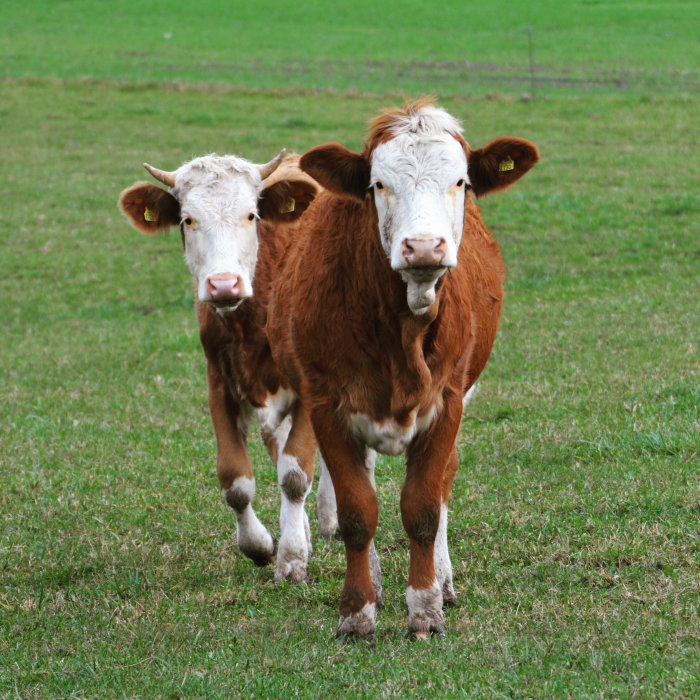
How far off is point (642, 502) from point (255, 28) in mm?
46822

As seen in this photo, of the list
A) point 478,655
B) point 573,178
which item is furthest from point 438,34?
point 478,655

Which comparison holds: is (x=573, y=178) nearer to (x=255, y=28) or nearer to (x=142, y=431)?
(x=142, y=431)

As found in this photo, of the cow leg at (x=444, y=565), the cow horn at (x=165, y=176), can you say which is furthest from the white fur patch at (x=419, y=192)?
the cow horn at (x=165, y=176)

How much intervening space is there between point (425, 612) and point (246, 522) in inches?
60.4

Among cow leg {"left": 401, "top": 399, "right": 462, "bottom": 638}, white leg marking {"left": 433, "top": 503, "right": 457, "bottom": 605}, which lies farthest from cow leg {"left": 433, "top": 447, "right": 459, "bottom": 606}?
cow leg {"left": 401, "top": 399, "right": 462, "bottom": 638}

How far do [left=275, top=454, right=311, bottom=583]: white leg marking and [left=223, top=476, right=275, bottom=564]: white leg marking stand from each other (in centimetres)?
13

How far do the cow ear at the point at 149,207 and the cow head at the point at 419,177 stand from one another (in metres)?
1.54

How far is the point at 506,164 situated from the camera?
509cm

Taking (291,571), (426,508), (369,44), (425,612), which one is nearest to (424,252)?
(426,508)

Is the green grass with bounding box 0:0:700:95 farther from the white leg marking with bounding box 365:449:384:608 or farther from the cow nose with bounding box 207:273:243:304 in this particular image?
the white leg marking with bounding box 365:449:384:608

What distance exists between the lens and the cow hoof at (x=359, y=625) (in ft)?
16.1

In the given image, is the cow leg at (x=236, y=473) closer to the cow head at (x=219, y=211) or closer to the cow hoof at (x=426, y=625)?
the cow head at (x=219, y=211)

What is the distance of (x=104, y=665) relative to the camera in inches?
181

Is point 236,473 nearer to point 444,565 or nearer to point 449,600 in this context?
point 444,565
